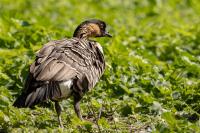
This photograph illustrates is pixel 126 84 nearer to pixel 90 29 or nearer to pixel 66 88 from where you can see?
pixel 90 29

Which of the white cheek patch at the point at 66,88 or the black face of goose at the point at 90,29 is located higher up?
the black face of goose at the point at 90,29

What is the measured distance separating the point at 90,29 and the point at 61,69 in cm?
208

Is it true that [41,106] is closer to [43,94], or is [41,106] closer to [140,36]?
[43,94]

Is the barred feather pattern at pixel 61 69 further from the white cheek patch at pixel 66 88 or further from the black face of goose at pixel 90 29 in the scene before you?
the black face of goose at pixel 90 29

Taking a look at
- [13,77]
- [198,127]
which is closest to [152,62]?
[13,77]

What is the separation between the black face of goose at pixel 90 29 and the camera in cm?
1117

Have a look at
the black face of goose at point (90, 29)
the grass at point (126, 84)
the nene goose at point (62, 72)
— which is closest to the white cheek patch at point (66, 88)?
the nene goose at point (62, 72)

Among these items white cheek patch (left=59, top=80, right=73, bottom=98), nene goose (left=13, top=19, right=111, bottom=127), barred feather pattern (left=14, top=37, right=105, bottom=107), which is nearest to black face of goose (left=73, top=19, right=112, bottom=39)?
nene goose (left=13, top=19, right=111, bottom=127)

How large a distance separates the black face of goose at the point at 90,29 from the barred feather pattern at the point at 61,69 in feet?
2.80

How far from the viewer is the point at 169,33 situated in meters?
16.4

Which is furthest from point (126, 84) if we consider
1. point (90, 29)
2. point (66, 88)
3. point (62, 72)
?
point (62, 72)

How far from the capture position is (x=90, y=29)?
37.3 feet

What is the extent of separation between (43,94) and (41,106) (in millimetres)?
1583

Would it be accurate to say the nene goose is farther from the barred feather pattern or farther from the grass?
the grass
